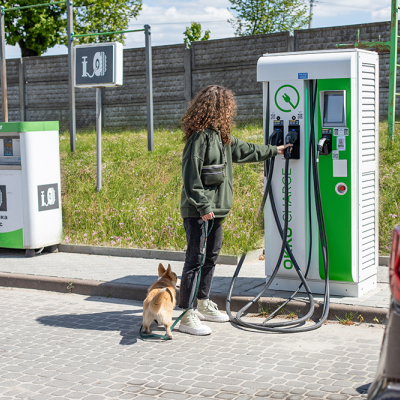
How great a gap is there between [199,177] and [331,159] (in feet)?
4.74

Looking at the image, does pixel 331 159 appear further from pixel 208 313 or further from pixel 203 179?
pixel 208 313

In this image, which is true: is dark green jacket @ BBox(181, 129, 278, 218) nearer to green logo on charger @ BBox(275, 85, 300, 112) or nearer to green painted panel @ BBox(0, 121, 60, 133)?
green logo on charger @ BBox(275, 85, 300, 112)

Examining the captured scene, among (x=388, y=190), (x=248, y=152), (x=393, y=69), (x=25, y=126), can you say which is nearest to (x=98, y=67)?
(x=25, y=126)

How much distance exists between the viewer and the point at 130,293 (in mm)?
6598

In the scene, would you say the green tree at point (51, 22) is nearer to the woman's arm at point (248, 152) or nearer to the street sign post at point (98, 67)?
the street sign post at point (98, 67)

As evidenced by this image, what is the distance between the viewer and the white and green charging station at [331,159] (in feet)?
18.5

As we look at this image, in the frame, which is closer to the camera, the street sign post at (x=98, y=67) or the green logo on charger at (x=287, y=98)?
the green logo on charger at (x=287, y=98)

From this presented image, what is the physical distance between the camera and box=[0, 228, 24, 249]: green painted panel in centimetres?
856

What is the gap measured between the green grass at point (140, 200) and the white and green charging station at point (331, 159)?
2.10 m

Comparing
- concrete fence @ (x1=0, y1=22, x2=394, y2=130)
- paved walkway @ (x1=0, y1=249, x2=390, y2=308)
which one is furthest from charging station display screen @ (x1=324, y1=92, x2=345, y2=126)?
concrete fence @ (x1=0, y1=22, x2=394, y2=130)

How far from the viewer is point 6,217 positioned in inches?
341

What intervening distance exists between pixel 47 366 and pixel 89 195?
6416mm

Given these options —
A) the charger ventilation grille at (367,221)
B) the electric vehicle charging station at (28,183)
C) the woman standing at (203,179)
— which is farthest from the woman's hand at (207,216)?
the electric vehicle charging station at (28,183)

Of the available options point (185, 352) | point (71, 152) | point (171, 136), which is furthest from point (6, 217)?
point (171, 136)
